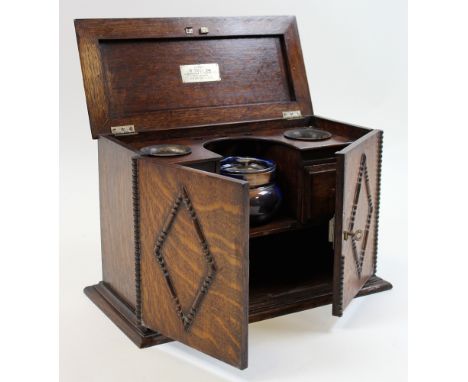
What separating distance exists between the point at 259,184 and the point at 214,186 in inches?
26.6

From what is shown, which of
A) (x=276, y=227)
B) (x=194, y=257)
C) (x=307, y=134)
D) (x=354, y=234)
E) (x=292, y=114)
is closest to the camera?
(x=194, y=257)

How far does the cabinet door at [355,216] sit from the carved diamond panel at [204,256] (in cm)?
57

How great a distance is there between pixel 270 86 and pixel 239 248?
148cm

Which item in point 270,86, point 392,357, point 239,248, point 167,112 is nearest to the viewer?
point 239,248

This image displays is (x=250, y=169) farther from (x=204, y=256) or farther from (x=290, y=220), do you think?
(x=204, y=256)

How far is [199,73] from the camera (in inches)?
161

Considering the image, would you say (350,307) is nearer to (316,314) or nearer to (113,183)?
(316,314)

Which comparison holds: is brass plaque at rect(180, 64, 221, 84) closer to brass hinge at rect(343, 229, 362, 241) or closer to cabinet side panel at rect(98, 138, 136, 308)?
cabinet side panel at rect(98, 138, 136, 308)

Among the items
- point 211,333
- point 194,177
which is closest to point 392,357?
point 211,333

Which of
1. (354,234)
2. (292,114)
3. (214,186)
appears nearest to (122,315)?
(214,186)

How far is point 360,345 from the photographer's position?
3.45 m

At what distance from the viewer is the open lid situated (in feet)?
12.5

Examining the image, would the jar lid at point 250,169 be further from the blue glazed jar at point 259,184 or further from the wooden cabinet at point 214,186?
the wooden cabinet at point 214,186

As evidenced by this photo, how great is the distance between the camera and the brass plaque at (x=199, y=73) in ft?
A: 13.3
